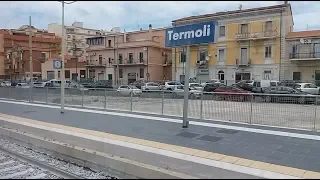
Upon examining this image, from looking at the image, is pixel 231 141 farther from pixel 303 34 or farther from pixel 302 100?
pixel 303 34

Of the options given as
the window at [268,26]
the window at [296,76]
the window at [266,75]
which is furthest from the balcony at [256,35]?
the window at [296,76]

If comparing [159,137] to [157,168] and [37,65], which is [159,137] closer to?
[157,168]

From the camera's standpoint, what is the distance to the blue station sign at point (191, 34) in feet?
23.4

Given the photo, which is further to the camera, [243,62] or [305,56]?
[243,62]

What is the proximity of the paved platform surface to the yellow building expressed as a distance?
27305 mm

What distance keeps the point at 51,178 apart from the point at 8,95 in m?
15.4

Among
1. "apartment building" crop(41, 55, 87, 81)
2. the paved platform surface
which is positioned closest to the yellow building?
"apartment building" crop(41, 55, 87, 81)

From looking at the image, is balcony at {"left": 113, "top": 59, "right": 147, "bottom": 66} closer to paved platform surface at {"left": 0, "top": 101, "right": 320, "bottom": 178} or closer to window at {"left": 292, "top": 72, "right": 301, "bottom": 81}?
window at {"left": 292, "top": 72, "right": 301, "bottom": 81}

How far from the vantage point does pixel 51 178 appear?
5.02 metres

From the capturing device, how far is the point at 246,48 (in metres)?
39.1

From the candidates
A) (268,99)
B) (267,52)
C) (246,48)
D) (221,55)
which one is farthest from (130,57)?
(268,99)

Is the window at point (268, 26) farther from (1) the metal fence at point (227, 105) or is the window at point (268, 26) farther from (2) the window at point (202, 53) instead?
(1) the metal fence at point (227, 105)

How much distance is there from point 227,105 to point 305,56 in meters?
30.2

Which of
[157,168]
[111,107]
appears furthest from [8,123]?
[157,168]
